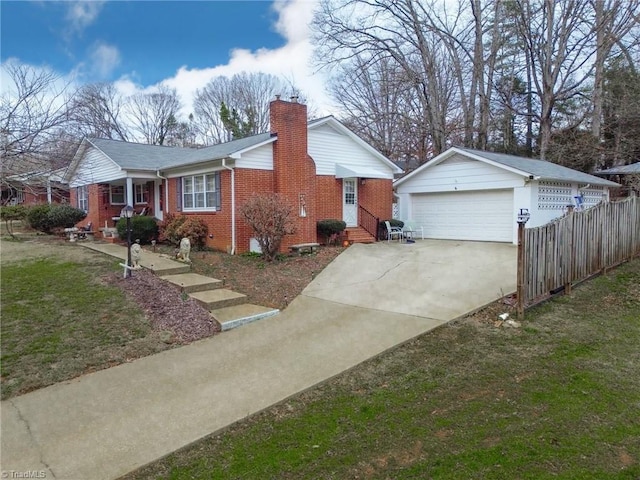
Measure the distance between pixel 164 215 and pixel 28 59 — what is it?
840cm

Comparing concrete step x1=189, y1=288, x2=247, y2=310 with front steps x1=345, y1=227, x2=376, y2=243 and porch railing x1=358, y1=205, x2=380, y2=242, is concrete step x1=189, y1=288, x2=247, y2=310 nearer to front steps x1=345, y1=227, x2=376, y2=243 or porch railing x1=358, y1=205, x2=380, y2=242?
front steps x1=345, y1=227, x2=376, y2=243

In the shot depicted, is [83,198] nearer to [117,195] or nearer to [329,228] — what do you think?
[117,195]

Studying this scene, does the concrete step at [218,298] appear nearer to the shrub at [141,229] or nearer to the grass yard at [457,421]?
the grass yard at [457,421]

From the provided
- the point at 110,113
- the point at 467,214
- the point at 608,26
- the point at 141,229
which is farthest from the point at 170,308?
the point at 110,113

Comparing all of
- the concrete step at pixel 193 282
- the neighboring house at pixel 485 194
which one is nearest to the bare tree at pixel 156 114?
the neighboring house at pixel 485 194

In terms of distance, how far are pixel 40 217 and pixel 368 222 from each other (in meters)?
13.4

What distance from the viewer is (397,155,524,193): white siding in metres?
14.3

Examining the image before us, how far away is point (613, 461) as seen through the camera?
309 cm

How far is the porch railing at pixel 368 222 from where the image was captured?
53.5 feet

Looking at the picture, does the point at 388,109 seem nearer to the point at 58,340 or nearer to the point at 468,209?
the point at 468,209

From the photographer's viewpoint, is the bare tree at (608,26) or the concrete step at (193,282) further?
the bare tree at (608,26)

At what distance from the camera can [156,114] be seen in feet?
137

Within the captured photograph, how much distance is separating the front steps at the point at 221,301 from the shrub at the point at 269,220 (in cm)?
257

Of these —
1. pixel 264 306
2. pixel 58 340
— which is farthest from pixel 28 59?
pixel 264 306
